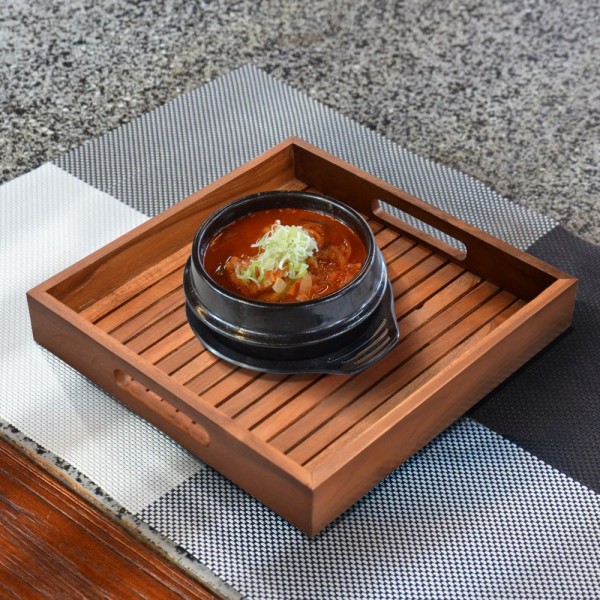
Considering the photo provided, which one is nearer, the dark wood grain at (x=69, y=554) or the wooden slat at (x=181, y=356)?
the dark wood grain at (x=69, y=554)

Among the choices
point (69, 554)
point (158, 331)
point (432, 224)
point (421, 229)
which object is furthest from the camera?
point (421, 229)

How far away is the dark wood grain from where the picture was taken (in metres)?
1.45

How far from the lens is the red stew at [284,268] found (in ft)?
5.23

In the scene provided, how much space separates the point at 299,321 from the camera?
1537mm

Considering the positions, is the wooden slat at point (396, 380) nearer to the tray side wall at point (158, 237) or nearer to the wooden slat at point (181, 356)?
the wooden slat at point (181, 356)

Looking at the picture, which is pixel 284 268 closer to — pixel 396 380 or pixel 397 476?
pixel 396 380

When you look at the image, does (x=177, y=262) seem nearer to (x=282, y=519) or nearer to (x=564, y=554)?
(x=282, y=519)

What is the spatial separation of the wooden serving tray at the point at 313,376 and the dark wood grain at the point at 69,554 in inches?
6.1

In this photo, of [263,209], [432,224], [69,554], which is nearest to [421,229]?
[432,224]

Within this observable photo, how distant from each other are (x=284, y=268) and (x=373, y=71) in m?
0.99

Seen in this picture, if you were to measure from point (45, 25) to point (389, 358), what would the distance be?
1.42m

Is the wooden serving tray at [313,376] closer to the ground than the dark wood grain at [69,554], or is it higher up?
higher up

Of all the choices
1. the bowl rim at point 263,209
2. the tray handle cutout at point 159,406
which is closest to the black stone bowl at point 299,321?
the bowl rim at point 263,209

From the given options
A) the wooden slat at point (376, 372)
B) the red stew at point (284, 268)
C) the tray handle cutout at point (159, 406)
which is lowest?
the tray handle cutout at point (159, 406)
